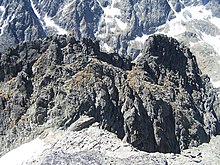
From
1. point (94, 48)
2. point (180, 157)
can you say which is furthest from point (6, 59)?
point (180, 157)

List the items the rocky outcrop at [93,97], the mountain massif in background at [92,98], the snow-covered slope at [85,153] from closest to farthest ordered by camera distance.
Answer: the snow-covered slope at [85,153] < the mountain massif in background at [92,98] < the rocky outcrop at [93,97]

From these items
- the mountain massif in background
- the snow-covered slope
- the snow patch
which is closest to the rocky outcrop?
the mountain massif in background

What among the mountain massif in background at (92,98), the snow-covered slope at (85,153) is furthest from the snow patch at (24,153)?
the mountain massif in background at (92,98)

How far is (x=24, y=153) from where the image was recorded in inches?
2292

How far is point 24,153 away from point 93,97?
14780 mm

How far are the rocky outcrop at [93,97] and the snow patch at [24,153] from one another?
10.6 feet

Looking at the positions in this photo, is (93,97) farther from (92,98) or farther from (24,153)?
(24,153)

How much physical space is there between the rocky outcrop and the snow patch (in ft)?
10.6

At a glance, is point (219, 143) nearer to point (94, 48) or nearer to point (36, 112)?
point (94, 48)

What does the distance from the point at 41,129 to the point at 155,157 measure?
789 inches

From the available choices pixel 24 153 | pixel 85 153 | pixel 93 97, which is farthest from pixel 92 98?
pixel 85 153

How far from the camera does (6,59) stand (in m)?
77.9

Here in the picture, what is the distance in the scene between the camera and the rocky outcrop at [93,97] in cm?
6700

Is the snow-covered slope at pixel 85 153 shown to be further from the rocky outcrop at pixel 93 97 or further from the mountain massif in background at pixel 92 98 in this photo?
the rocky outcrop at pixel 93 97
